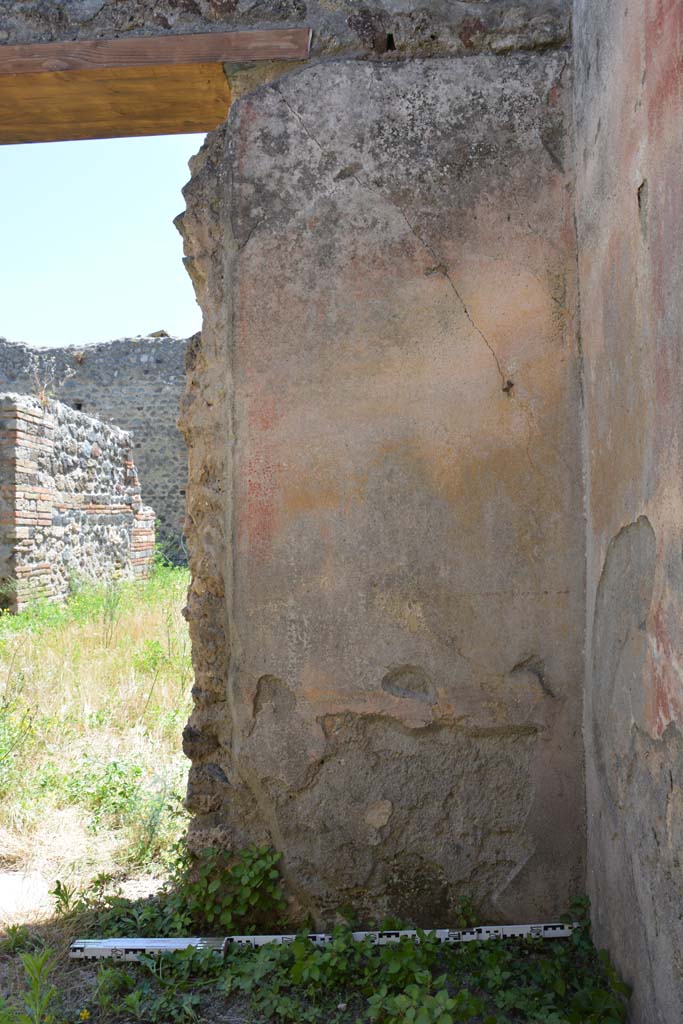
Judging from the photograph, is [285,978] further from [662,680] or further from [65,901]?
[662,680]

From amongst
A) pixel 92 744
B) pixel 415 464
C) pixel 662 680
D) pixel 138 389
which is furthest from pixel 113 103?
pixel 138 389

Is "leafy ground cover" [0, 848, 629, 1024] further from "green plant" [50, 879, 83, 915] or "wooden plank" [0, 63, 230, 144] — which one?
"wooden plank" [0, 63, 230, 144]

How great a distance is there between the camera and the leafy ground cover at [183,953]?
2.10m

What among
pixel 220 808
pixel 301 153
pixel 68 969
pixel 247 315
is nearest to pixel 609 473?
pixel 247 315

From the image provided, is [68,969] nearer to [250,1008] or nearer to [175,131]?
[250,1008]

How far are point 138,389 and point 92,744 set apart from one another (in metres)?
10.9

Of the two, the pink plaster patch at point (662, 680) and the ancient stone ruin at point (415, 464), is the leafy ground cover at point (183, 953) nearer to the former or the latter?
the ancient stone ruin at point (415, 464)

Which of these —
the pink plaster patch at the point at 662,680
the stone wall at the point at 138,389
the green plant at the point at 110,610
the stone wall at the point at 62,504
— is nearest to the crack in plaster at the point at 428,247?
the pink plaster patch at the point at 662,680

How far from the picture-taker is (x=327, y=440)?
247 centimetres

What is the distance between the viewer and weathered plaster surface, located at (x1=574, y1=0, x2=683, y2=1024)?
5.25 feet

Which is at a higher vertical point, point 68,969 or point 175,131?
point 175,131

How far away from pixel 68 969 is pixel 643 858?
155cm

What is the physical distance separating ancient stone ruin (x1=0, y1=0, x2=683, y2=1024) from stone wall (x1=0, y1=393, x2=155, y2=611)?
19.7 feet

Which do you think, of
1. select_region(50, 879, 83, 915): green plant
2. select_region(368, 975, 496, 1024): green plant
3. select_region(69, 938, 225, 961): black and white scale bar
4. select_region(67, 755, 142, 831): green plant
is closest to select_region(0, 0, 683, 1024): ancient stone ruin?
select_region(69, 938, 225, 961): black and white scale bar
